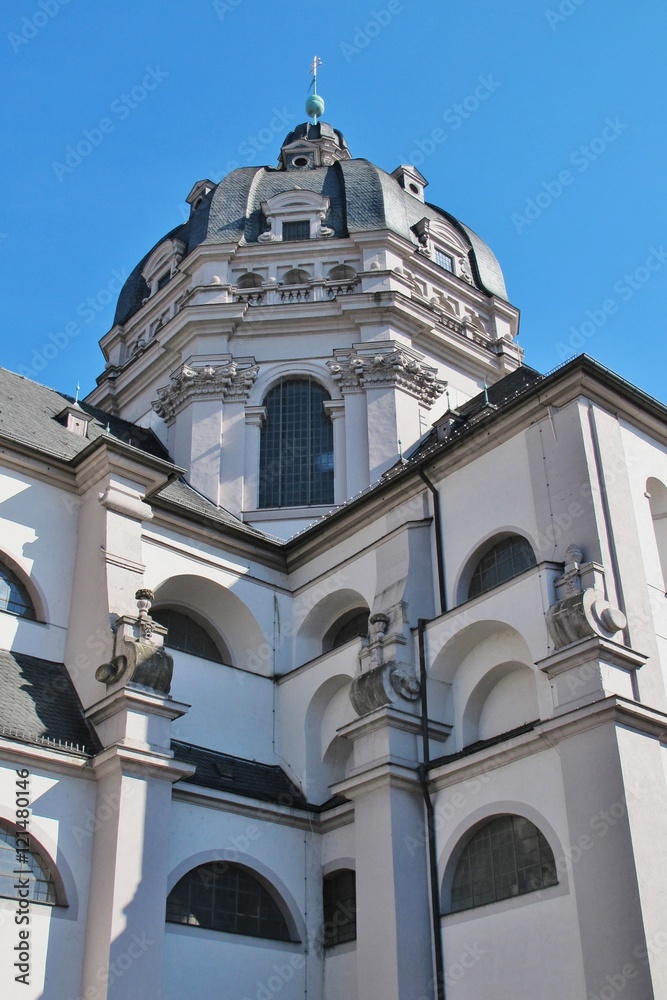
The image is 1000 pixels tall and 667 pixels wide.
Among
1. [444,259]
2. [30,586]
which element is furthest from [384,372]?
[30,586]

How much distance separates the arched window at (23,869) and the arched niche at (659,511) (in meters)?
11.4

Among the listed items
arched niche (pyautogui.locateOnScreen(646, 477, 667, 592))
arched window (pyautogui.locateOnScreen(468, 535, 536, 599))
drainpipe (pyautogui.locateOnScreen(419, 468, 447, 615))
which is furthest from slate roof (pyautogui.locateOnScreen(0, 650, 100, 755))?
arched niche (pyautogui.locateOnScreen(646, 477, 667, 592))

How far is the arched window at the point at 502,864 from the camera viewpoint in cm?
1623

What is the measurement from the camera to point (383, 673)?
19.0 meters

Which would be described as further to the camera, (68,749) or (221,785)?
(221,785)

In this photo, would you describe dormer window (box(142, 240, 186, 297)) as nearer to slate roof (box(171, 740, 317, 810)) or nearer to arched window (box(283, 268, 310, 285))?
arched window (box(283, 268, 310, 285))

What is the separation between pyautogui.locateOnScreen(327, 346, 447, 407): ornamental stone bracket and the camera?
94.8 ft

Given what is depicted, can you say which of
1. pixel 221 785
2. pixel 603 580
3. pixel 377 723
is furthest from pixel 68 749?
pixel 603 580

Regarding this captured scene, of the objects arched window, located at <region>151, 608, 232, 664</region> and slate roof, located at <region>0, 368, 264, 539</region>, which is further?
arched window, located at <region>151, 608, 232, 664</region>

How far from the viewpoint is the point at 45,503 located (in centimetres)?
2091

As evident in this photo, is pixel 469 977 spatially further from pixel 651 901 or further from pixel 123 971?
pixel 123 971

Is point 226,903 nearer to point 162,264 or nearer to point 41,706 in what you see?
point 41,706

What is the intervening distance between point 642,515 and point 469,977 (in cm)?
792

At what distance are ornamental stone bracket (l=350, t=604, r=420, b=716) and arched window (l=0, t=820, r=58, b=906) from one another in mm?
5747
